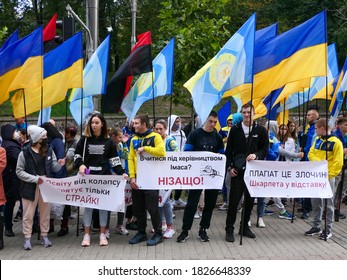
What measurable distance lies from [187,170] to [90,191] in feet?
4.91

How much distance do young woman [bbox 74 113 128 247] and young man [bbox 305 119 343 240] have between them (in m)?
3.06

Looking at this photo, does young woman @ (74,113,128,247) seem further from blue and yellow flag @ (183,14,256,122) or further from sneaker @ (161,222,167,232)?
blue and yellow flag @ (183,14,256,122)

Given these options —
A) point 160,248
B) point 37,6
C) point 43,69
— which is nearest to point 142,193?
point 160,248

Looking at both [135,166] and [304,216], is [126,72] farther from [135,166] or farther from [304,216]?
[304,216]

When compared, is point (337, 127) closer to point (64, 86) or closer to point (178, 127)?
point (178, 127)

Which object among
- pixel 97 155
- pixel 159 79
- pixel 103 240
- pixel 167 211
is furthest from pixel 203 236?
pixel 159 79

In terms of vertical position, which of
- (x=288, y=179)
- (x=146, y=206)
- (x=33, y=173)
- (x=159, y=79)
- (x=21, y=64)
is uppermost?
(x=21, y=64)

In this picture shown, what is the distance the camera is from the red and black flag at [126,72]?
7656 millimetres

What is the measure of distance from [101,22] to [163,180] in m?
33.5

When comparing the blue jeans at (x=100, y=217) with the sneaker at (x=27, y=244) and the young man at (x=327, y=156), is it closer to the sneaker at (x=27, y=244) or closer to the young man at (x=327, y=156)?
the sneaker at (x=27, y=244)

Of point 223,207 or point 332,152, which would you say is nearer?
point 332,152

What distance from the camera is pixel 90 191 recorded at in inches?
280

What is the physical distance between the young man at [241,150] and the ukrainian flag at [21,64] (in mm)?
3199

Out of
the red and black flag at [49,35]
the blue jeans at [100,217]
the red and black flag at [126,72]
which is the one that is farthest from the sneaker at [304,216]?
the red and black flag at [49,35]
